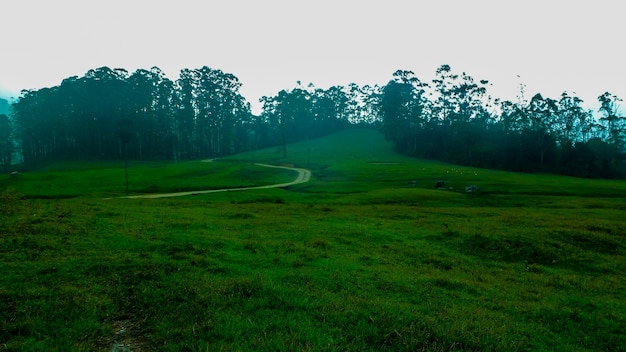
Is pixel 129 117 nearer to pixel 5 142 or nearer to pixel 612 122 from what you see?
pixel 5 142

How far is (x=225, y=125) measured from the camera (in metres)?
147

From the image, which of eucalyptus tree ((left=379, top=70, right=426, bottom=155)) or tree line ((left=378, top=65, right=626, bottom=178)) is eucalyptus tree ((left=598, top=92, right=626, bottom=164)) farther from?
eucalyptus tree ((left=379, top=70, right=426, bottom=155))

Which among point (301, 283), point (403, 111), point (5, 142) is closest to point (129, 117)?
point (5, 142)

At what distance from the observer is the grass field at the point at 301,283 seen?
293 inches

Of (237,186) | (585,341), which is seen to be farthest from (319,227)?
(237,186)

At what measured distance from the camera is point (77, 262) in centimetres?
1166

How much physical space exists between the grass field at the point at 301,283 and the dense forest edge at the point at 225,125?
306 ft

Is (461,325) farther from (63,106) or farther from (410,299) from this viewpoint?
(63,106)

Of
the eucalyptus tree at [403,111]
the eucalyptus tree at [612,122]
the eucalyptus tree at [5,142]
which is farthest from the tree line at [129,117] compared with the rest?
the eucalyptus tree at [612,122]

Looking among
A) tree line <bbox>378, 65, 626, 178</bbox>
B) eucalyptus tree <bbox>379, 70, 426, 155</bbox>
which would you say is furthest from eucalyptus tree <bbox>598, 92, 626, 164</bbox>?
eucalyptus tree <bbox>379, 70, 426, 155</bbox>

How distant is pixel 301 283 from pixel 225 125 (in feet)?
467

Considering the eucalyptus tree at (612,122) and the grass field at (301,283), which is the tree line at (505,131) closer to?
the eucalyptus tree at (612,122)

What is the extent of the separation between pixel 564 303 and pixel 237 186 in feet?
174

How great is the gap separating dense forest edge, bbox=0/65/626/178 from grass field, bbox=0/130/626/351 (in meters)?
93.4
